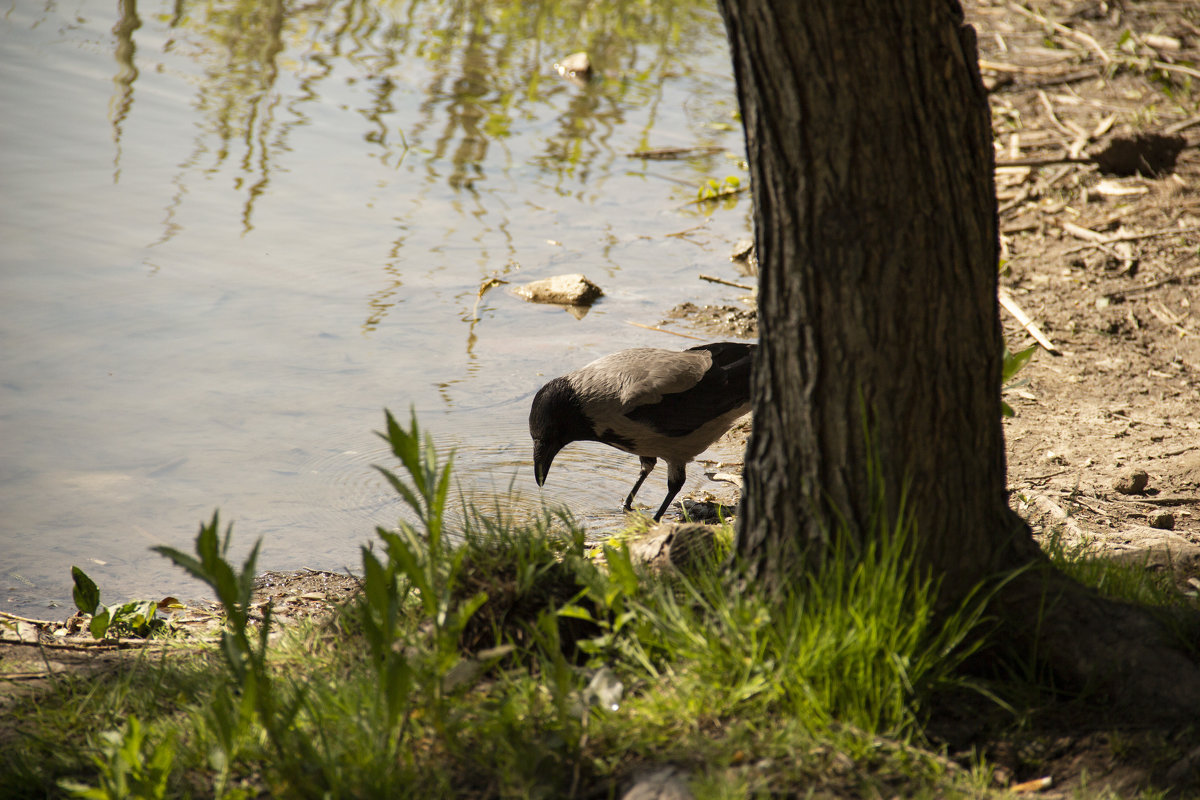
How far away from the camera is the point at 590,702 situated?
2.25m

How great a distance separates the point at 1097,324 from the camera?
5.91 meters

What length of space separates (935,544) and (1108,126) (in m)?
7.33

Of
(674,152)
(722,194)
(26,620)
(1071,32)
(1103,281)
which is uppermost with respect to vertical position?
(1071,32)

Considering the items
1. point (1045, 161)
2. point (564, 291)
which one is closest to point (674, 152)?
point (564, 291)

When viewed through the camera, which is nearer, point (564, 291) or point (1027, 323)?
point (1027, 323)

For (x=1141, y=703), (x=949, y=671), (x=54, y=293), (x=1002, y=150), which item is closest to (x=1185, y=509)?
(x=1141, y=703)

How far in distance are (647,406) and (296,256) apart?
3.71 m

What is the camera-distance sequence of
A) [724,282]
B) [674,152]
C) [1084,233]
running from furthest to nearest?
[674,152], [724,282], [1084,233]

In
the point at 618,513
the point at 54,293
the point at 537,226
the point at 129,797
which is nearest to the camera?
the point at 129,797

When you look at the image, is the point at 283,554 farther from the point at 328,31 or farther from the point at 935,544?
the point at 328,31

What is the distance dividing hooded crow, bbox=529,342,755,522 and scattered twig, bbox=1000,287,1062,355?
6.62 ft

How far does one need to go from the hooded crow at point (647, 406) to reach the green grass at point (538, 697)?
2.08 m

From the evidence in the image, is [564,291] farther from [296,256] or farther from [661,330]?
[296,256]

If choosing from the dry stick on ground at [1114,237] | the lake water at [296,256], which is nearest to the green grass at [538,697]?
the lake water at [296,256]
